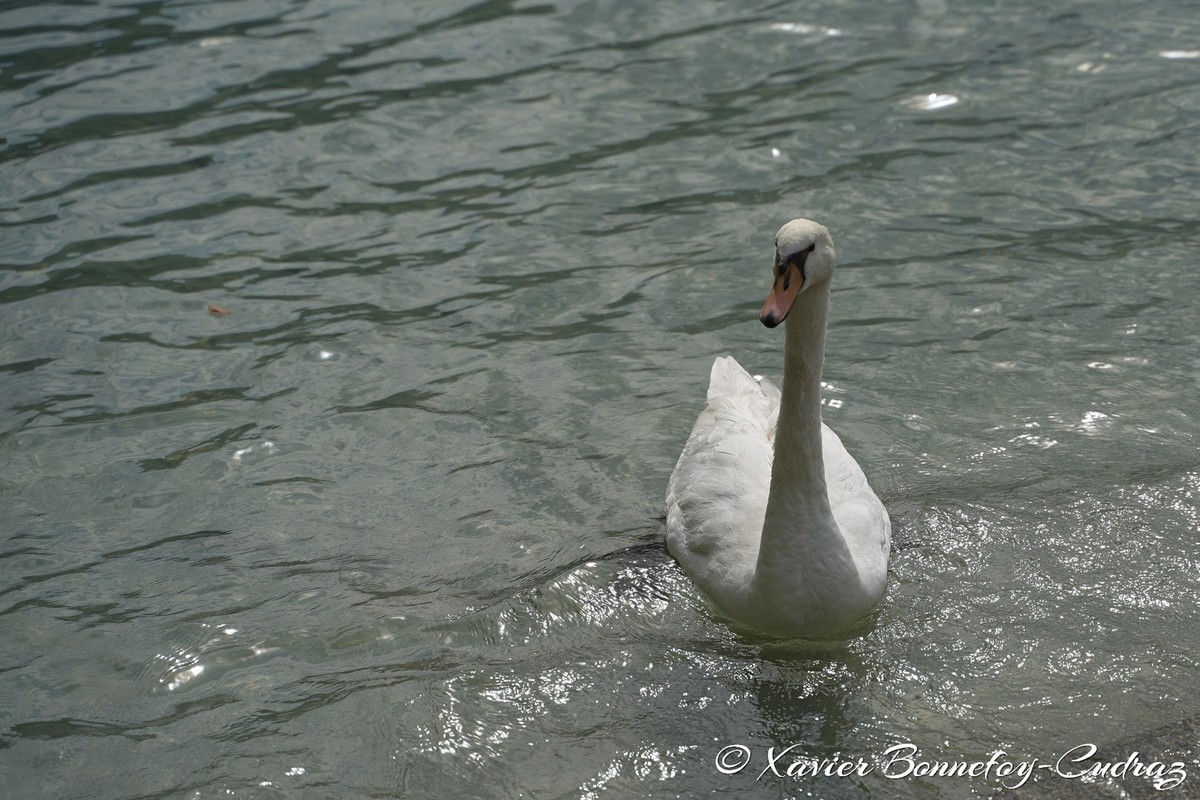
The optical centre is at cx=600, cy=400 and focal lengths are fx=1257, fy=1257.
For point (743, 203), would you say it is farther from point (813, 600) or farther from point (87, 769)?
point (87, 769)

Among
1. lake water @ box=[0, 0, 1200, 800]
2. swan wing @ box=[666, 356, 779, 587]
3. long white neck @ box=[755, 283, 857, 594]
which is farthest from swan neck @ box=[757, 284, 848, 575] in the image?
lake water @ box=[0, 0, 1200, 800]

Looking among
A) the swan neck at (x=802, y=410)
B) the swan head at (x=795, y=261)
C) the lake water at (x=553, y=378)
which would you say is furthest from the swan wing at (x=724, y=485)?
the swan head at (x=795, y=261)

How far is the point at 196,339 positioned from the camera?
7.84 metres

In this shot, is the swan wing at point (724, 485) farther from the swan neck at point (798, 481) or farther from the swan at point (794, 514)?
the swan neck at point (798, 481)

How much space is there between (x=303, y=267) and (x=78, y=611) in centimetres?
356

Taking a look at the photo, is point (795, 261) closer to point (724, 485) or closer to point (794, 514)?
point (794, 514)

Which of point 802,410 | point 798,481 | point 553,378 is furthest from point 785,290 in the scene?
point 553,378

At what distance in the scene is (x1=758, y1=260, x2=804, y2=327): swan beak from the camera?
4637mm

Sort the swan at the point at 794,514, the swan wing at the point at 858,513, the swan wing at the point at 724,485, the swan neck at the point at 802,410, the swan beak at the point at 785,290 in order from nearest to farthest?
the swan beak at the point at 785,290 → the swan at the point at 794,514 → the swan neck at the point at 802,410 → the swan wing at the point at 858,513 → the swan wing at the point at 724,485

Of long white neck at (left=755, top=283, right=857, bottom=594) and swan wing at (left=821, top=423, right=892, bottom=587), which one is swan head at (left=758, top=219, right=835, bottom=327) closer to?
long white neck at (left=755, top=283, right=857, bottom=594)

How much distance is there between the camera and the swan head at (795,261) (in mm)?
4656

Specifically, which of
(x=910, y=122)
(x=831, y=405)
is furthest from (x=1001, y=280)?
(x=910, y=122)

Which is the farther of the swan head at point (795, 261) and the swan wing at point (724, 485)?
the swan wing at point (724, 485)

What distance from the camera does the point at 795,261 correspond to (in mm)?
4691
